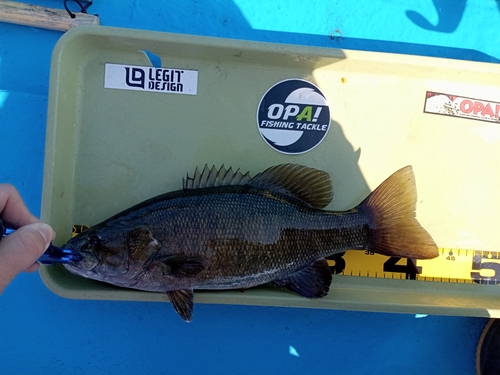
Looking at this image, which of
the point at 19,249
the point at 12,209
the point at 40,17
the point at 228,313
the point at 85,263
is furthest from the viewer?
the point at 228,313

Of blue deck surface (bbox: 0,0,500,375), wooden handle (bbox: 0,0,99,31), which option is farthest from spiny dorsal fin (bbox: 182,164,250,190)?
wooden handle (bbox: 0,0,99,31)

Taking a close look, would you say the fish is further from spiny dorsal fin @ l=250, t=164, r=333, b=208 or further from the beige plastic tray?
the beige plastic tray

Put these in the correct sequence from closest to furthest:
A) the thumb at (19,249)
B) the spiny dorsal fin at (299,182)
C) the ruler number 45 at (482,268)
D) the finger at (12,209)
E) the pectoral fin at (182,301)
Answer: the thumb at (19,249), the finger at (12,209), the pectoral fin at (182,301), the spiny dorsal fin at (299,182), the ruler number 45 at (482,268)

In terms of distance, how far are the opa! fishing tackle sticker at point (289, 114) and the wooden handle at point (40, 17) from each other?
3.47 feet

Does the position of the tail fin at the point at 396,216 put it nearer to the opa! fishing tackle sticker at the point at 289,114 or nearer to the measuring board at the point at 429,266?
the measuring board at the point at 429,266

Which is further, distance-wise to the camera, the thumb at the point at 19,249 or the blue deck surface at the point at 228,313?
the blue deck surface at the point at 228,313

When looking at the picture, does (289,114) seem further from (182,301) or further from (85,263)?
(85,263)

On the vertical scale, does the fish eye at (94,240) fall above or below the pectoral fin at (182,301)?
above

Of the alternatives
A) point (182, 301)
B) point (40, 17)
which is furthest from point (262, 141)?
point (40, 17)

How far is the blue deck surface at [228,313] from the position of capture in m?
2.07

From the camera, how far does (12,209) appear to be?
4.74ft

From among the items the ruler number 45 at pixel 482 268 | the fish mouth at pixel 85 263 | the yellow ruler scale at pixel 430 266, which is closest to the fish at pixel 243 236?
the fish mouth at pixel 85 263

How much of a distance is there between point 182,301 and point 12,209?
31.8 inches

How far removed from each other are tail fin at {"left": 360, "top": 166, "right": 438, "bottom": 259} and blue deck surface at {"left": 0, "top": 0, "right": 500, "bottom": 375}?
1.91 feet
